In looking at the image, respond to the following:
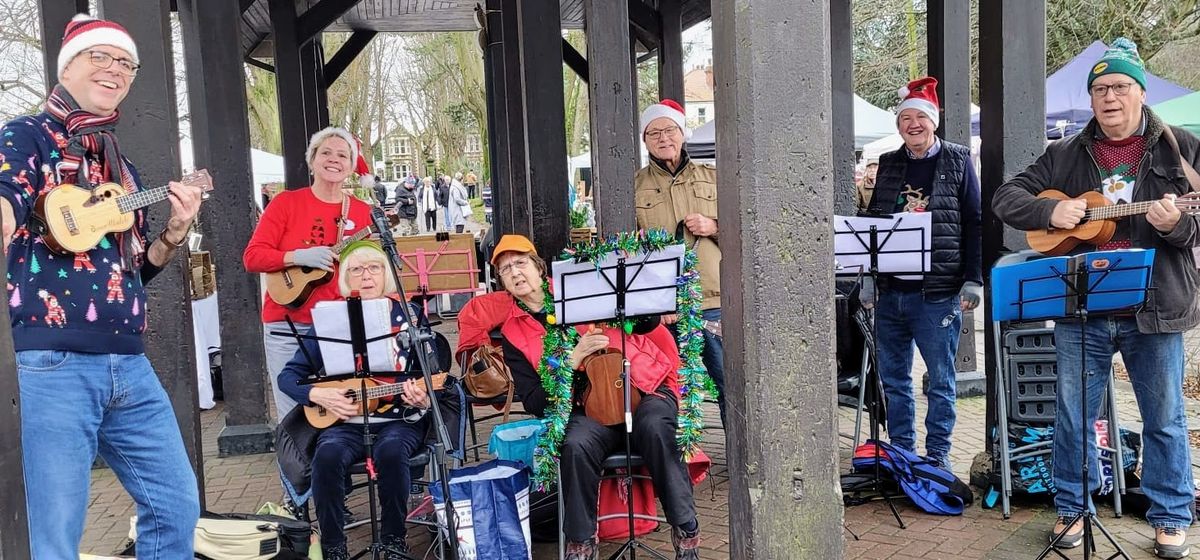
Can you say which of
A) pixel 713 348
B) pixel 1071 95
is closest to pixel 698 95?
pixel 1071 95

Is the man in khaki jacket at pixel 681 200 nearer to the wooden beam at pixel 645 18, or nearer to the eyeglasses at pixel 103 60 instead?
the eyeglasses at pixel 103 60

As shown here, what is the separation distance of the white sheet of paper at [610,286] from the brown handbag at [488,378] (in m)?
1.21

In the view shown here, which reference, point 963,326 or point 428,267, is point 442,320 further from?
point 963,326

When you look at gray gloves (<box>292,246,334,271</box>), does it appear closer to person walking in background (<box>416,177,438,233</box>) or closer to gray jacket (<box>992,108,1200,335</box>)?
gray jacket (<box>992,108,1200,335</box>)

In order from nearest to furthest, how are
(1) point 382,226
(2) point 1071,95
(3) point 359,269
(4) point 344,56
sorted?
(1) point 382,226
(3) point 359,269
(4) point 344,56
(2) point 1071,95

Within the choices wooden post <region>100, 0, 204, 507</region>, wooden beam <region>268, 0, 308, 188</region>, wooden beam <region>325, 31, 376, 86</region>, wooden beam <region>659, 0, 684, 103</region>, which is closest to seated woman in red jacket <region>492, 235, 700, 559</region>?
wooden post <region>100, 0, 204, 507</region>

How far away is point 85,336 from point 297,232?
2.19 meters

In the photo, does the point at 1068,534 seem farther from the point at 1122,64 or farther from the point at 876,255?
the point at 1122,64

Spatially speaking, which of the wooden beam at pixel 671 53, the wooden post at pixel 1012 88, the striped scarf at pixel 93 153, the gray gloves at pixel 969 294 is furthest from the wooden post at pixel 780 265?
the wooden beam at pixel 671 53

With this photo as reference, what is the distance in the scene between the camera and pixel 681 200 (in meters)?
5.21

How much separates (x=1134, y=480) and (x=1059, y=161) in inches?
63.4

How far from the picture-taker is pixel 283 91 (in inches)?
348

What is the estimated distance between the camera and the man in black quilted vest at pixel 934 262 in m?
5.05

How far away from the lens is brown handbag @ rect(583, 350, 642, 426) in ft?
13.5
